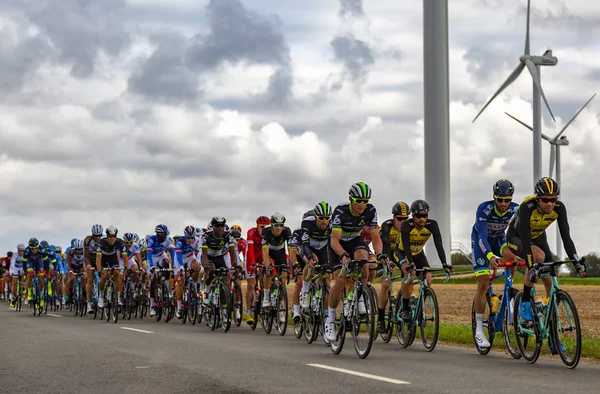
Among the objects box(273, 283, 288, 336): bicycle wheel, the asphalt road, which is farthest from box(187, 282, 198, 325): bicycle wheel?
the asphalt road

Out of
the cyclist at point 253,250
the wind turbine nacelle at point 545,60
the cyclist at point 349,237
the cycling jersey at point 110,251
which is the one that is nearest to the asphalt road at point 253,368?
the cyclist at point 349,237

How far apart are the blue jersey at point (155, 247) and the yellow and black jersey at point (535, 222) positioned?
13654mm

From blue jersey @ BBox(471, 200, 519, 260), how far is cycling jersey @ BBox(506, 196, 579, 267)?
2.56ft

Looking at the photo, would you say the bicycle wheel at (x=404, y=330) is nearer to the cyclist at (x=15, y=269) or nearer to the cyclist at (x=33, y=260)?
the cyclist at (x=33, y=260)

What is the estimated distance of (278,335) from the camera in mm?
19281

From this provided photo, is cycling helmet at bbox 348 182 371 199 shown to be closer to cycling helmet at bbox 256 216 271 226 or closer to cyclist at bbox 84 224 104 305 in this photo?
cycling helmet at bbox 256 216 271 226

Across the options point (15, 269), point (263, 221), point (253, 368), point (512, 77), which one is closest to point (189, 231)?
point (263, 221)

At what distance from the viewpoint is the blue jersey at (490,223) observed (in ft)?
47.7

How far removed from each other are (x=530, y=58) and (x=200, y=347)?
142 ft

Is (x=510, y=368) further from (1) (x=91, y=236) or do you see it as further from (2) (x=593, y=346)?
(1) (x=91, y=236)

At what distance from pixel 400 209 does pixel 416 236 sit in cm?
167

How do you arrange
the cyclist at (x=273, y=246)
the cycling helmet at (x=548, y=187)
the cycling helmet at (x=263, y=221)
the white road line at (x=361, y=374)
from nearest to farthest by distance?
the white road line at (x=361, y=374) < the cycling helmet at (x=548, y=187) < the cyclist at (x=273, y=246) < the cycling helmet at (x=263, y=221)

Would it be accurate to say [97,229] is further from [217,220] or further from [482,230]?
[482,230]

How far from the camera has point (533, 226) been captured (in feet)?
44.0
